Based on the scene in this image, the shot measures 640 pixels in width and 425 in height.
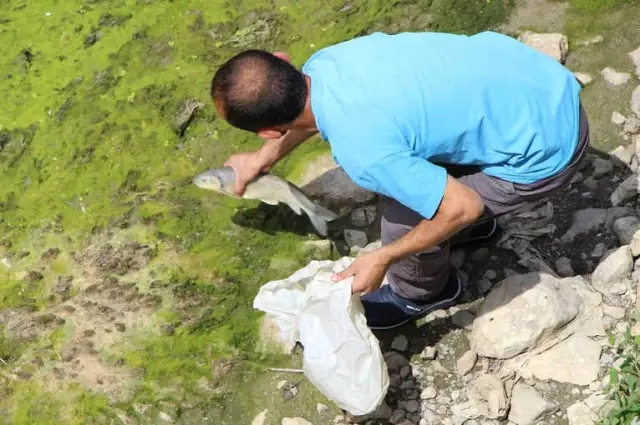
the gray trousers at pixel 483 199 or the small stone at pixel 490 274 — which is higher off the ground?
the gray trousers at pixel 483 199

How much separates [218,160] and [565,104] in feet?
7.12

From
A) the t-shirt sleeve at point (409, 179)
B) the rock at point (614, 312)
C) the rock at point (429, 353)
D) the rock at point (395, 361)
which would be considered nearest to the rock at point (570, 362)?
the rock at point (614, 312)

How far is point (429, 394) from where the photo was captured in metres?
3.40

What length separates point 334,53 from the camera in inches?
108

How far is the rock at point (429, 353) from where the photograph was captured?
3.50 meters

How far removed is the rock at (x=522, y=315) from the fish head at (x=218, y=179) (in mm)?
1434

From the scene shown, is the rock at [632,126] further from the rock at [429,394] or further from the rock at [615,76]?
the rock at [429,394]

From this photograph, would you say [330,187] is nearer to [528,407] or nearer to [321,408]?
[321,408]

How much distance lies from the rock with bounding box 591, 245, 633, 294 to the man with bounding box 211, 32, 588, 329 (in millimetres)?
741

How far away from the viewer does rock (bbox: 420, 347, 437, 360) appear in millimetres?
3502

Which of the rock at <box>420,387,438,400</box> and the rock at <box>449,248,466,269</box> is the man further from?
the rock at <box>449,248,466,269</box>

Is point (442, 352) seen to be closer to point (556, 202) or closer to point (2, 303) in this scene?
point (556, 202)

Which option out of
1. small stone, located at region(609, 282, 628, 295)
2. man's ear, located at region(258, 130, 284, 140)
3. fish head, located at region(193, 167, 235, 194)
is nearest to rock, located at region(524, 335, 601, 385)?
small stone, located at region(609, 282, 628, 295)

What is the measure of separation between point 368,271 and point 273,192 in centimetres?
104
